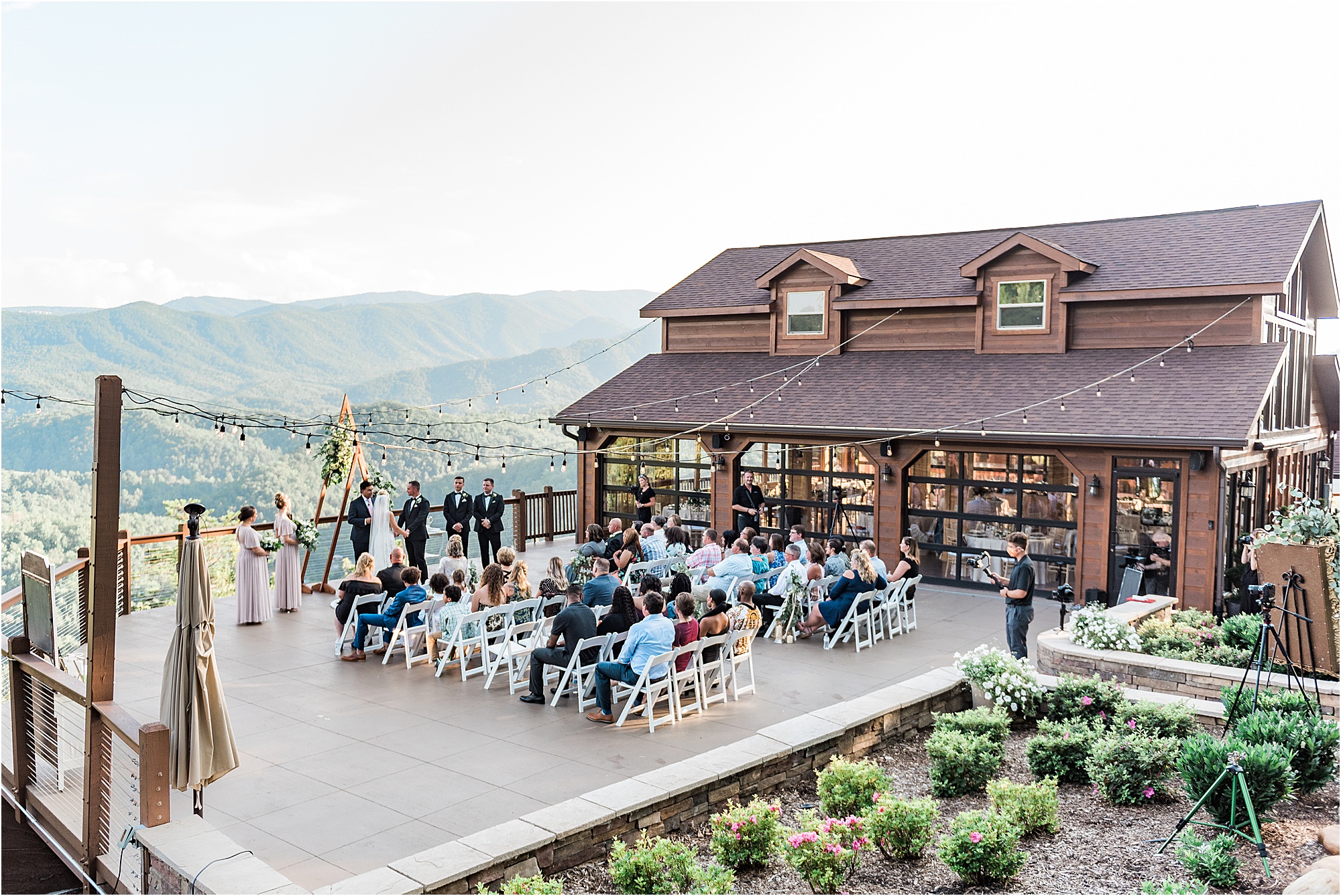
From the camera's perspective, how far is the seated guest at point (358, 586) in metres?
11.2

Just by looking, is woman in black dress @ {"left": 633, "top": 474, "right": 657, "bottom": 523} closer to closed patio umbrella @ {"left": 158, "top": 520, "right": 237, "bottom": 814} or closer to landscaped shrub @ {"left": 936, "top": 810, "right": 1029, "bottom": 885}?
closed patio umbrella @ {"left": 158, "top": 520, "right": 237, "bottom": 814}

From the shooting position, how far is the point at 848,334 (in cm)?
A: 1958

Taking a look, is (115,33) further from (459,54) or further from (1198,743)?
(1198,743)

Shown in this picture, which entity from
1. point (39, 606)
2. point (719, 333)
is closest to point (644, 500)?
point (719, 333)

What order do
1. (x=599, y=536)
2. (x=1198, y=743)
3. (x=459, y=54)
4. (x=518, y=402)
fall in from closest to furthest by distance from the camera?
(x=1198, y=743), (x=599, y=536), (x=459, y=54), (x=518, y=402)

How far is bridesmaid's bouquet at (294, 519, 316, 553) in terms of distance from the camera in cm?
1388

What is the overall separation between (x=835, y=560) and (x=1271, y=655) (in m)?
5.06

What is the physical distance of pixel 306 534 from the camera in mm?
14078

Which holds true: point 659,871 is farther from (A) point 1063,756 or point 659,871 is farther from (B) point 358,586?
(B) point 358,586

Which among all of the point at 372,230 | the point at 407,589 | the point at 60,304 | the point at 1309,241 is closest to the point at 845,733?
the point at 407,589

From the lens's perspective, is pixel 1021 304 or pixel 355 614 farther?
pixel 1021 304

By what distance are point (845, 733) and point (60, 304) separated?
219 feet

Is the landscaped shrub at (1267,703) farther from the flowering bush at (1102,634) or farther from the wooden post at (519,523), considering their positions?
the wooden post at (519,523)

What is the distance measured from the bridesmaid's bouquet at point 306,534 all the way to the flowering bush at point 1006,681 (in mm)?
9331
